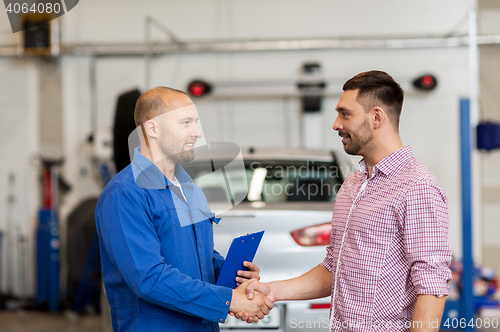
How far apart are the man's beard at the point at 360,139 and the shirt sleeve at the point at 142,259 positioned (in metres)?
0.55

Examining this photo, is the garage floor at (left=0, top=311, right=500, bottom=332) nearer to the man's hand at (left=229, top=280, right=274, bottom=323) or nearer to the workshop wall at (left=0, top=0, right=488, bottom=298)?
the workshop wall at (left=0, top=0, right=488, bottom=298)

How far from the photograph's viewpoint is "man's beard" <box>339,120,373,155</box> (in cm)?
124

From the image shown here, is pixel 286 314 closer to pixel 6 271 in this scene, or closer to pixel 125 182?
pixel 125 182

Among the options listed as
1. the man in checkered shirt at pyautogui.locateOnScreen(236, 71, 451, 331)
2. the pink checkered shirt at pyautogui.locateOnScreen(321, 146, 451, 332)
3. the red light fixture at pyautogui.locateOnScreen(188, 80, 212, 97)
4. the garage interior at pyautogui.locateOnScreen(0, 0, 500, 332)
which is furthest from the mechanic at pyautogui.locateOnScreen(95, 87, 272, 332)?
the garage interior at pyautogui.locateOnScreen(0, 0, 500, 332)

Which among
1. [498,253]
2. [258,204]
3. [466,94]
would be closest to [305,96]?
[466,94]

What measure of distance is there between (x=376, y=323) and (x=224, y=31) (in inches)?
171

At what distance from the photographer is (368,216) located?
3.92 ft

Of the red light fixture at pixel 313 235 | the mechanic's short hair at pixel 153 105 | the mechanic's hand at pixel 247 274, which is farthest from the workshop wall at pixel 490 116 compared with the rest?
the mechanic's short hair at pixel 153 105

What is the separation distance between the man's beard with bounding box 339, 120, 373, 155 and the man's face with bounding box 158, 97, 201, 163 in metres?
0.43

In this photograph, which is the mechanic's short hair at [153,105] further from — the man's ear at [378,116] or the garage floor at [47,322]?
the garage floor at [47,322]

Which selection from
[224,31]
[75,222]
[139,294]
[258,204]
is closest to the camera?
[139,294]

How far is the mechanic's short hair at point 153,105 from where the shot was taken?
1.22 metres

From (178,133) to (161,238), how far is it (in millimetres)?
279

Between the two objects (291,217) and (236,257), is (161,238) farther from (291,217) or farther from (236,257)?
(291,217)
